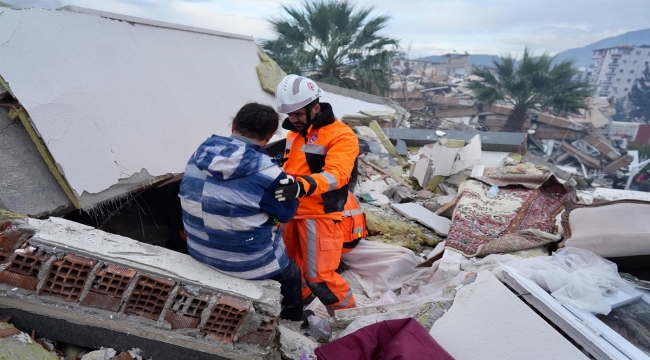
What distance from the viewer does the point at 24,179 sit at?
6.90 feet

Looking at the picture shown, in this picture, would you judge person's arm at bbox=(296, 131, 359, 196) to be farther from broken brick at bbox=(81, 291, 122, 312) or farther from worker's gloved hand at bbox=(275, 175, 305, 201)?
broken brick at bbox=(81, 291, 122, 312)

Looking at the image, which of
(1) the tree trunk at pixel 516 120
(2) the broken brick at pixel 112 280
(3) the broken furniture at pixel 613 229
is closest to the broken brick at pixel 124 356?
(2) the broken brick at pixel 112 280

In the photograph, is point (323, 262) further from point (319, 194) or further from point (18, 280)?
point (18, 280)

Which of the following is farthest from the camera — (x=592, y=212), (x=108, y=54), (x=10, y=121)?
(x=108, y=54)

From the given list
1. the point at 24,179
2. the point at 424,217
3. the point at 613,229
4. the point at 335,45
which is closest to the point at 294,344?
the point at 24,179

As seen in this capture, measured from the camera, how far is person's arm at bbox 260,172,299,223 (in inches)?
72.5

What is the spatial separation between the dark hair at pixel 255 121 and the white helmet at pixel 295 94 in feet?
1.77

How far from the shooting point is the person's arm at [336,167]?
2191 mm

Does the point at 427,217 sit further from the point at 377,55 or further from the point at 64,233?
the point at 377,55

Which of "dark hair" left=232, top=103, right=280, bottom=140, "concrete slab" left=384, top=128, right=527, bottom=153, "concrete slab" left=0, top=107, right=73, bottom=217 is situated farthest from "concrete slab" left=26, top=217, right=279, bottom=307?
"concrete slab" left=384, top=128, right=527, bottom=153

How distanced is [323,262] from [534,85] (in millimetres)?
13504

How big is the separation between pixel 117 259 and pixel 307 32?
10733 millimetres

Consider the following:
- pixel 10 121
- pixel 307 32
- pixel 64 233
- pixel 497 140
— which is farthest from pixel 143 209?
pixel 307 32

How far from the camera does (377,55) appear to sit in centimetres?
1149
